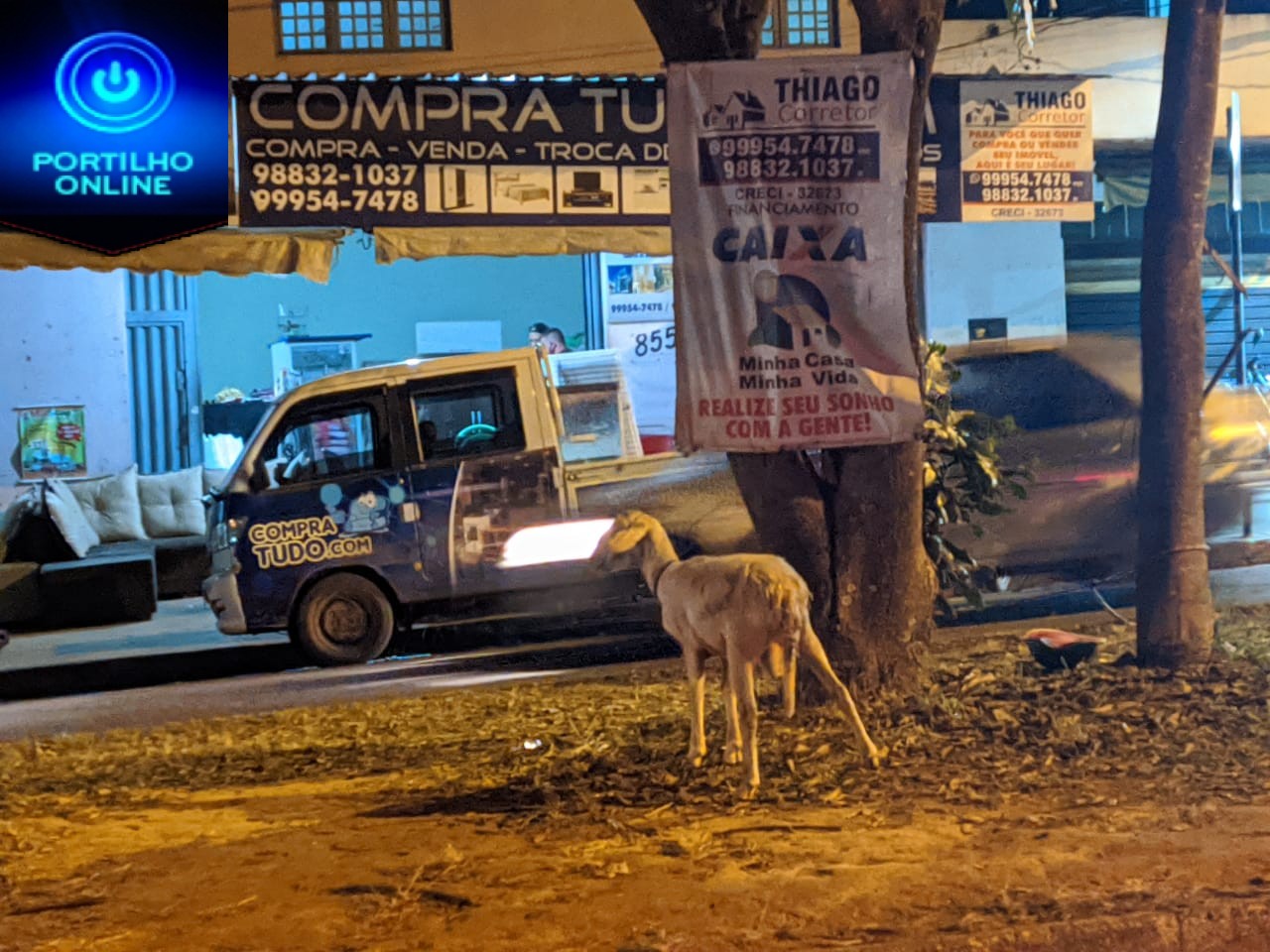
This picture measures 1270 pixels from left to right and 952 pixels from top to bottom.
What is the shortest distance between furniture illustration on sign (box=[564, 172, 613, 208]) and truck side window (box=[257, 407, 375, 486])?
124 inches

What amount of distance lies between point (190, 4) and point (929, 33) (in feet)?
28.1

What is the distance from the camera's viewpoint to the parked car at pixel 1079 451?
10.8 meters

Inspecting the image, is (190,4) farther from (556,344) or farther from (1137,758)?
(1137,758)

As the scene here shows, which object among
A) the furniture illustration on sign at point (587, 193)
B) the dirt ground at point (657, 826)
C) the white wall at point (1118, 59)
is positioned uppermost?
the white wall at point (1118, 59)

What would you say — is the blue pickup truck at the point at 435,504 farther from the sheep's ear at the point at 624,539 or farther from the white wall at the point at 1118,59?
the white wall at the point at 1118,59

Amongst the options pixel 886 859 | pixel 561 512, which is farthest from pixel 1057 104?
pixel 886 859

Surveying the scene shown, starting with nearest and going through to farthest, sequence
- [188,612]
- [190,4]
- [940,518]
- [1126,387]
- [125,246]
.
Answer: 1. [940,518]
2. [1126,387]
3. [125,246]
4. [190,4]
5. [188,612]

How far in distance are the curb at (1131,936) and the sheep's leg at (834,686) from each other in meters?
1.64

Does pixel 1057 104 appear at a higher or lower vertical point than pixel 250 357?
higher

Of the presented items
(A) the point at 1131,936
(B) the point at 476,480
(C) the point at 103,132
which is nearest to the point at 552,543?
(B) the point at 476,480

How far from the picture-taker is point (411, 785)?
6.68 metres

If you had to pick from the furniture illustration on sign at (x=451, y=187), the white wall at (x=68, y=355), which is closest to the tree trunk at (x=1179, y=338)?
the furniture illustration on sign at (x=451, y=187)

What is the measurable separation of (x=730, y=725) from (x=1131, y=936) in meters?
2.05

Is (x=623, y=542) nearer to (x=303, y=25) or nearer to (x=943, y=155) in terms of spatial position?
(x=943, y=155)
